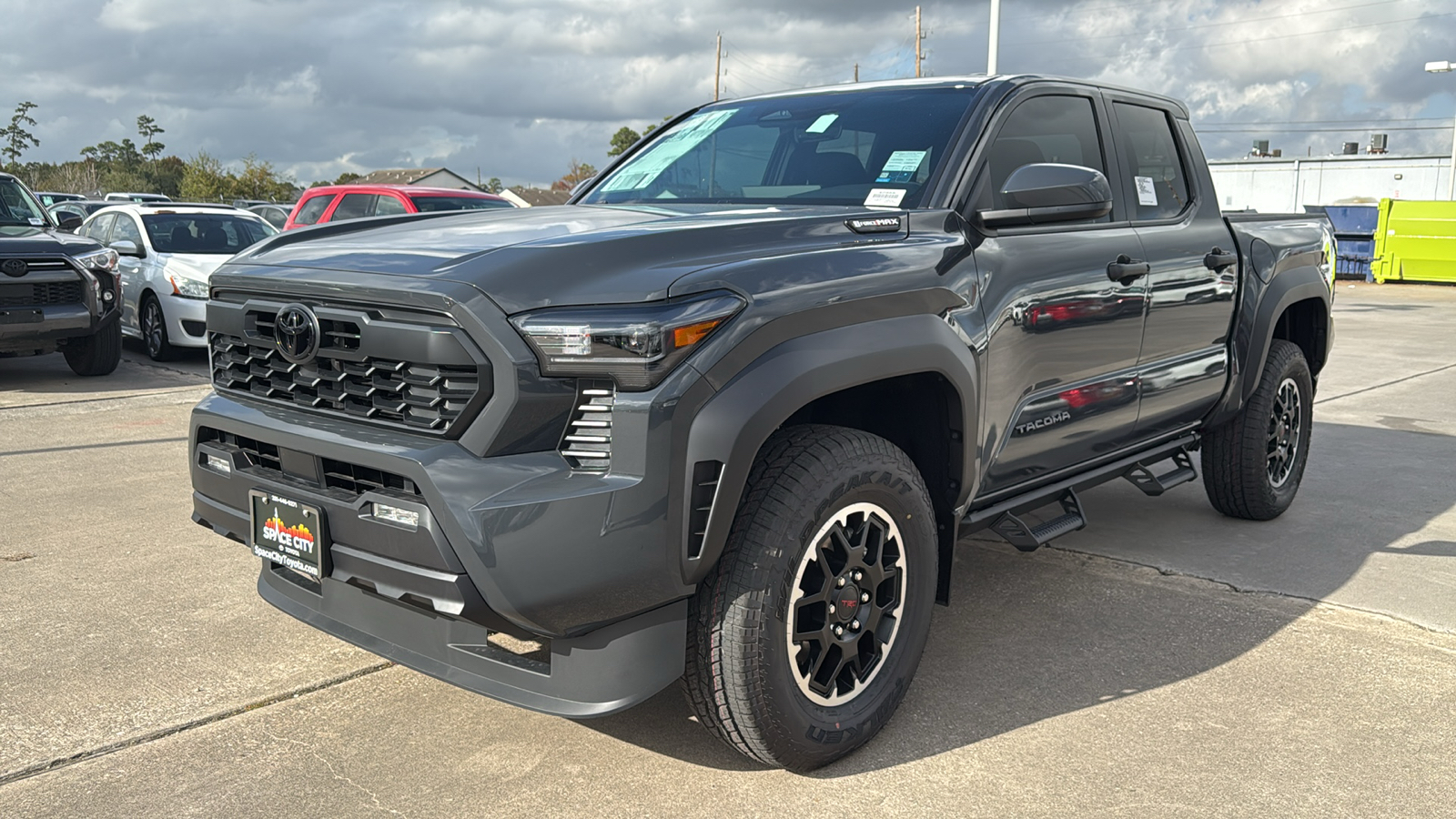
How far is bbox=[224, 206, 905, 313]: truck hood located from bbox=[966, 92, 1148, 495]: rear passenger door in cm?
49

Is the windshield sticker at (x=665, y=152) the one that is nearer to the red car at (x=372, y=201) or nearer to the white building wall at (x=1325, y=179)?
the red car at (x=372, y=201)

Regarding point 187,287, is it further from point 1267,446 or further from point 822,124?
point 1267,446

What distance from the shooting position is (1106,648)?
12.9 feet

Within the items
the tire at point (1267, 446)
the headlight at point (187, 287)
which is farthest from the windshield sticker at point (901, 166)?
the headlight at point (187, 287)

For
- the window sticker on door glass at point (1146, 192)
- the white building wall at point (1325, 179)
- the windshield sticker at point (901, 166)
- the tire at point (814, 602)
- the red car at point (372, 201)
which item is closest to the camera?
the tire at point (814, 602)

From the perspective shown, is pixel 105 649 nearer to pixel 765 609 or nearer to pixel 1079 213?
pixel 765 609

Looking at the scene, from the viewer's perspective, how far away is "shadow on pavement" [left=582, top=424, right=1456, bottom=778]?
11.1 feet

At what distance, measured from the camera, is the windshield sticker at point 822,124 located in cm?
406

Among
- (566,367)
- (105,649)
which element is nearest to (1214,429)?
(566,367)

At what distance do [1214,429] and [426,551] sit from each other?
3869 mm

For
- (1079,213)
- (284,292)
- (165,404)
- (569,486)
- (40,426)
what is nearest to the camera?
(569,486)

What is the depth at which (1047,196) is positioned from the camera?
3.44 metres

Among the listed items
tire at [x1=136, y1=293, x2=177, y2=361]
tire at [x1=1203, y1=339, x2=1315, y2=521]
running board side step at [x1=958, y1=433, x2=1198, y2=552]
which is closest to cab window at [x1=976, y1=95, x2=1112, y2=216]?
running board side step at [x1=958, y1=433, x2=1198, y2=552]

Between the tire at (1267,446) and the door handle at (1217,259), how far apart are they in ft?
2.33
